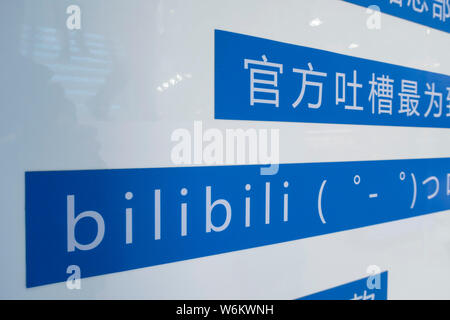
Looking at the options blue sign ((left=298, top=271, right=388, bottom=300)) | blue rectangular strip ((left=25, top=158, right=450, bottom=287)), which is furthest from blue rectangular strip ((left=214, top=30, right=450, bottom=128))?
blue sign ((left=298, top=271, right=388, bottom=300))

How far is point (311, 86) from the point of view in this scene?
1.08 meters

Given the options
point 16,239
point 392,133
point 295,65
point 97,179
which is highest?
point 295,65

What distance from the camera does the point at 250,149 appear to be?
0.98 meters

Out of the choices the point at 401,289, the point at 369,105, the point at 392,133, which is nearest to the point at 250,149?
the point at 369,105

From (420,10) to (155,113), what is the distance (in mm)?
1147

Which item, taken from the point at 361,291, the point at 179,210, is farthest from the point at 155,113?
the point at 361,291

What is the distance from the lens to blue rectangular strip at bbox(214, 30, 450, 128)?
950 mm

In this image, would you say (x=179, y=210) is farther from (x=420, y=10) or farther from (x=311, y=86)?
(x=420, y=10)

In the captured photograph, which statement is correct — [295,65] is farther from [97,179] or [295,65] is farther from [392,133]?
[97,179]

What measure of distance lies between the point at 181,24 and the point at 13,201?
1.77 ft

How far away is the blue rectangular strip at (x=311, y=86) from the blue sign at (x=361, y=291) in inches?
20.7

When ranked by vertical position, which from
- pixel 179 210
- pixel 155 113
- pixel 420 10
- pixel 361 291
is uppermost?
pixel 420 10

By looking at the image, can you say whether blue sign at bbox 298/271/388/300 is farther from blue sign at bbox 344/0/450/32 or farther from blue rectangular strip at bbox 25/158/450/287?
blue sign at bbox 344/0/450/32

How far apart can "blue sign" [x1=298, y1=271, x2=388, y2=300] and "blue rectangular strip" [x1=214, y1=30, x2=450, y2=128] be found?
525 mm
